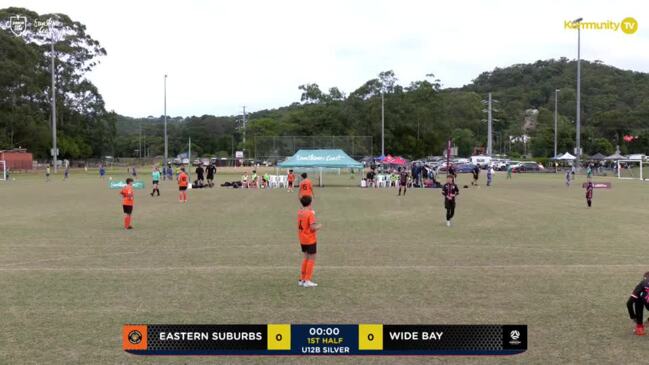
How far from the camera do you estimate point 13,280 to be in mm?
10242

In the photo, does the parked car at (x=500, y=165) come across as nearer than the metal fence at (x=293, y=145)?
No

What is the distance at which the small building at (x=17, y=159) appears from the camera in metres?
67.1

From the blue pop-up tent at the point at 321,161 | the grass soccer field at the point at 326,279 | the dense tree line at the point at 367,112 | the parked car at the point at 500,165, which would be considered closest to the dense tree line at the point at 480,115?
the dense tree line at the point at 367,112

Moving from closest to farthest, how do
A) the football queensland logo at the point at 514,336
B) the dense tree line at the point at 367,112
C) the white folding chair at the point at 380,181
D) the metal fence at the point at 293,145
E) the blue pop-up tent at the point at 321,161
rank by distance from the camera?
the football queensland logo at the point at 514,336
the blue pop-up tent at the point at 321,161
the white folding chair at the point at 380,181
the metal fence at the point at 293,145
the dense tree line at the point at 367,112

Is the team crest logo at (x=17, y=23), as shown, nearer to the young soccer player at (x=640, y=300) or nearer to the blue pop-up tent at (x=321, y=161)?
the blue pop-up tent at (x=321, y=161)

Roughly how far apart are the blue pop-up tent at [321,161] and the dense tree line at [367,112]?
3125 centimetres

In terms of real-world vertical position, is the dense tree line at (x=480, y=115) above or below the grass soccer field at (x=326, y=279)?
above

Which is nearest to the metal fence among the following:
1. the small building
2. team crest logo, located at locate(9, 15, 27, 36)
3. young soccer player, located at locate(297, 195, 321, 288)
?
the small building

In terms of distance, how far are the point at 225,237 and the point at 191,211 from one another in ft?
27.1

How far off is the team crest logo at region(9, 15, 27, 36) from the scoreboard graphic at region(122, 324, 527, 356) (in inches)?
3334

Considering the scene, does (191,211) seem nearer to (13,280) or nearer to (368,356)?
(13,280)

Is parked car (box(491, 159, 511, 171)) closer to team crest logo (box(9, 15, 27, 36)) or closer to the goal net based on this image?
the goal net

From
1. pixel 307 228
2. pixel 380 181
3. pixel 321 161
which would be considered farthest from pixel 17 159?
pixel 307 228

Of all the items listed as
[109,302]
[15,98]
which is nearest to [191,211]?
[109,302]
